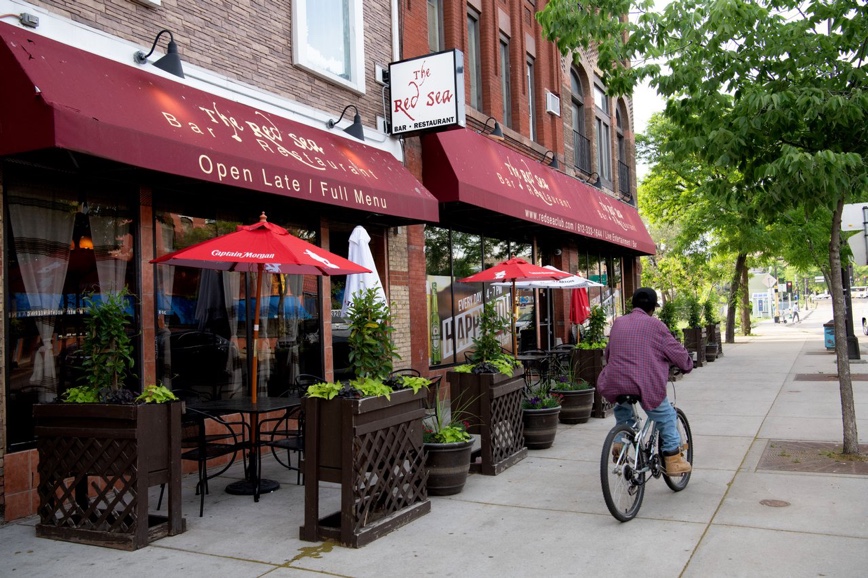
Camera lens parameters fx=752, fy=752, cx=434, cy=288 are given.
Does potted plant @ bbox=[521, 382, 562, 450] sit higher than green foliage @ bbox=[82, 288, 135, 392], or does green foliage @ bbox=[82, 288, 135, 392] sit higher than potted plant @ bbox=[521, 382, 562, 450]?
green foliage @ bbox=[82, 288, 135, 392]

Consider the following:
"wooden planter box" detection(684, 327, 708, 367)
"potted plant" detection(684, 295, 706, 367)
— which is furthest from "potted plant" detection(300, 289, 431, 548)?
"wooden planter box" detection(684, 327, 708, 367)

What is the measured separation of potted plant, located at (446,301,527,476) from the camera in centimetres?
733

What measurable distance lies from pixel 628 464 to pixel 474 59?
35.8ft

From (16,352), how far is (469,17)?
11.2 m

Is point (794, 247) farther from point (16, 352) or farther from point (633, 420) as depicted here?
point (16, 352)

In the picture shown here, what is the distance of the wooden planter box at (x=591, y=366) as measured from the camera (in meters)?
11.0

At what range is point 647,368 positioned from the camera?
5914 mm

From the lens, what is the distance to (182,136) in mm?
6934

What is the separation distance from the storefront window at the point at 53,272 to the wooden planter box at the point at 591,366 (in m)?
6.33

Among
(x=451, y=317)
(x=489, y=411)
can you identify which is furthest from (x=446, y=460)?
(x=451, y=317)

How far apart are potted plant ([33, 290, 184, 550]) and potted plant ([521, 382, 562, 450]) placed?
415cm

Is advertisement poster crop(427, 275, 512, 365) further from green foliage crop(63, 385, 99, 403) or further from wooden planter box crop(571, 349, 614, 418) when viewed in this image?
green foliage crop(63, 385, 99, 403)

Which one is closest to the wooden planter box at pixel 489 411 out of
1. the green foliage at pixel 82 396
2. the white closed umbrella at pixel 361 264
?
the white closed umbrella at pixel 361 264

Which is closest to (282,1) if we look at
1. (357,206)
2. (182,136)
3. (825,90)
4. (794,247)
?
(357,206)
